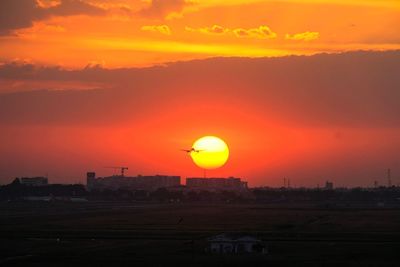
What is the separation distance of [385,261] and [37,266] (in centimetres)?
2378

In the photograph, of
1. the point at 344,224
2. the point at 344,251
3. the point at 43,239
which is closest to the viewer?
the point at 344,251

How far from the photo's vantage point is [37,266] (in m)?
50.4

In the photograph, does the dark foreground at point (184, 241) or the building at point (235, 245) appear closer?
the dark foreground at point (184, 241)

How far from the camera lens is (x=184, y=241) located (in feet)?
221

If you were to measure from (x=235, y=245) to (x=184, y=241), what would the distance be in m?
9.51

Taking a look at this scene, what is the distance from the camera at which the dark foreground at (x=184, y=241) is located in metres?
52.6

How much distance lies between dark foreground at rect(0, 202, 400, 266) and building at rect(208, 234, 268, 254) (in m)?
1.21

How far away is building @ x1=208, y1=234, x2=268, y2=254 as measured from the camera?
58.4 meters

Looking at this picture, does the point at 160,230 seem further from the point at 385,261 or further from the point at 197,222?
the point at 385,261

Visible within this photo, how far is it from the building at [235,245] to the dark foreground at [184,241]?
1.21 metres

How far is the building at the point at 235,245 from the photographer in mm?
58438

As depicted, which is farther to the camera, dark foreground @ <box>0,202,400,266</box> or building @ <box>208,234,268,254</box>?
building @ <box>208,234,268,254</box>

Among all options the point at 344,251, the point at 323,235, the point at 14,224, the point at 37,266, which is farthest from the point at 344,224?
the point at 37,266

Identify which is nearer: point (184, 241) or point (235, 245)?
point (235, 245)
